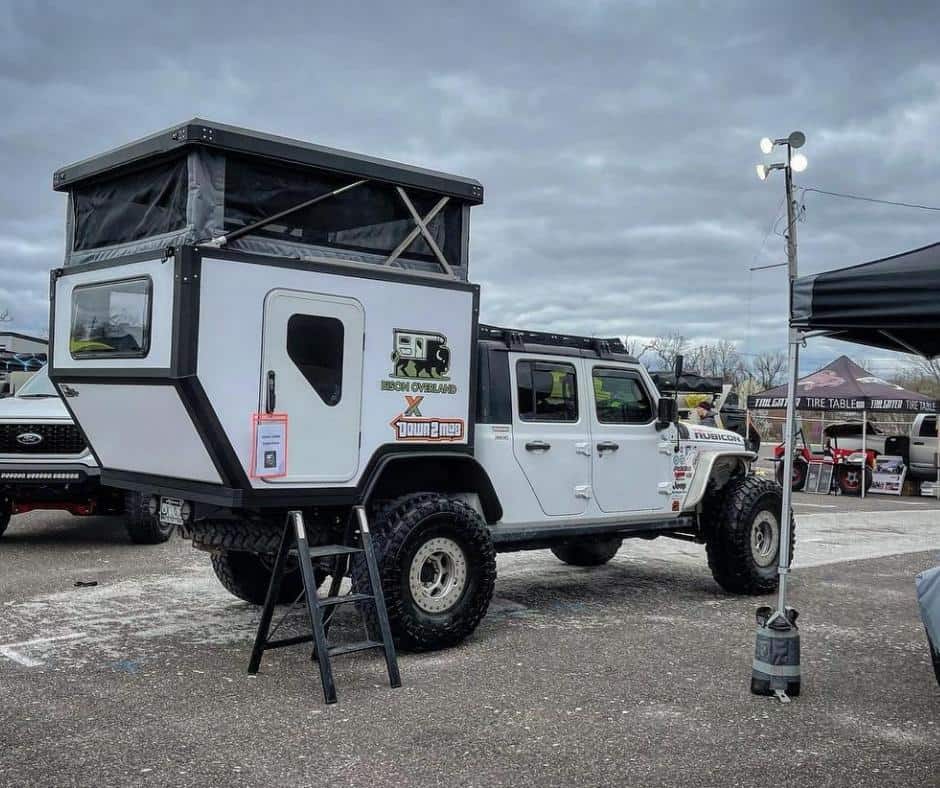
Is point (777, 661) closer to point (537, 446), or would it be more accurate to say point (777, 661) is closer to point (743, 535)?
point (537, 446)

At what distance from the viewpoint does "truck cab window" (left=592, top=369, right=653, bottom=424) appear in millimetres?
7996

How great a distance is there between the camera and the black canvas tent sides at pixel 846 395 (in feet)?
65.4

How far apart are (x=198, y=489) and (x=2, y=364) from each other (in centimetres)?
1518

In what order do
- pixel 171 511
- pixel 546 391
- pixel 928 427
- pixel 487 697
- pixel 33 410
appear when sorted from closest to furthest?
pixel 487 697
pixel 171 511
pixel 546 391
pixel 33 410
pixel 928 427

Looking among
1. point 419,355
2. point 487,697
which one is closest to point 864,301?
point 419,355

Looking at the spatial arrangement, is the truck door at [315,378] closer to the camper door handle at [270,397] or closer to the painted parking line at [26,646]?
the camper door handle at [270,397]

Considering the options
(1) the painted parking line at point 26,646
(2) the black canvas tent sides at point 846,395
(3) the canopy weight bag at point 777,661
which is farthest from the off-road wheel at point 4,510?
(2) the black canvas tent sides at point 846,395

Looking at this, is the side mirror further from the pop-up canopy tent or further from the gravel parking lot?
the pop-up canopy tent

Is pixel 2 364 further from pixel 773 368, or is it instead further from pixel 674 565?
pixel 773 368

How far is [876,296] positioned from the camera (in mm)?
5316

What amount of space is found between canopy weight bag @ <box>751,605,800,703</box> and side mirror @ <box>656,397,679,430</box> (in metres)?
2.84

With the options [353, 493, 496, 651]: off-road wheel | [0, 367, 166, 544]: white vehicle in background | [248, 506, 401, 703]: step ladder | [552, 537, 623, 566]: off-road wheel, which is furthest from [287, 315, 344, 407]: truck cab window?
[552, 537, 623, 566]: off-road wheel

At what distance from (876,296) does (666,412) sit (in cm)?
301

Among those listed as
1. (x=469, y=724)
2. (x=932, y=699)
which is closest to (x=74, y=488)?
(x=469, y=724)
